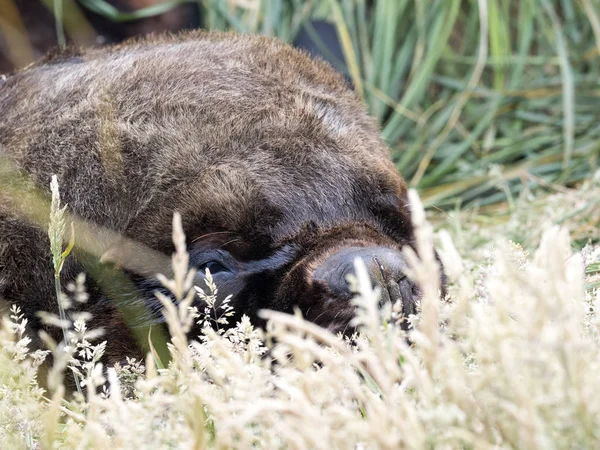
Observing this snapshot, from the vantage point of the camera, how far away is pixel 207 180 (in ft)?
8.30

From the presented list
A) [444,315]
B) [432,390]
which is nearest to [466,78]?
[444,315]

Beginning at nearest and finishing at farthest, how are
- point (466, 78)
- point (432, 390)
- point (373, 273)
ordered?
1. point (432, 390)
2. point (373, 273)
3. point (466, 78)

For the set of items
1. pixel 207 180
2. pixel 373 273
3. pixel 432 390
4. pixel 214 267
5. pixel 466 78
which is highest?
pixel 432 390

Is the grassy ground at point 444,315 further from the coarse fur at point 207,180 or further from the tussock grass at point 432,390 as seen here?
the coarse fur at point 207,180

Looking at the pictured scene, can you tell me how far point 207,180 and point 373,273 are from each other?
576mm

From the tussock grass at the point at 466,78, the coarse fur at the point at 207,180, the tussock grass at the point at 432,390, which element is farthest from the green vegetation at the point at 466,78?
the tussock grass at the point at 432,390

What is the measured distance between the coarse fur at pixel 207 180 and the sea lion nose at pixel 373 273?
0.03 meters

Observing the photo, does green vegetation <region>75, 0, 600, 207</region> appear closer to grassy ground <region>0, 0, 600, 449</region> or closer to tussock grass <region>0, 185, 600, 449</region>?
grassy ground <region>0, 0, 600, 449</region>

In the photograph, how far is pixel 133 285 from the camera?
8.37ft

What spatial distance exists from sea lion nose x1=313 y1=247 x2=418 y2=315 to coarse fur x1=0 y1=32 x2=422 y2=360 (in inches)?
1.4

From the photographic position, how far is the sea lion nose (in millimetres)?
2412

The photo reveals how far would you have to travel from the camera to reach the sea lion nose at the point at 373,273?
2412mm

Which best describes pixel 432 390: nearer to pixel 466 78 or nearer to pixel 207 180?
pixel 207 180

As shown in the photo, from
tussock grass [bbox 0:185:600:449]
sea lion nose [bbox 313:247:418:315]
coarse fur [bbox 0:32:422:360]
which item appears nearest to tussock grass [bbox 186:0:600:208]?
coarse fur [bbox 0:32:422:360]
